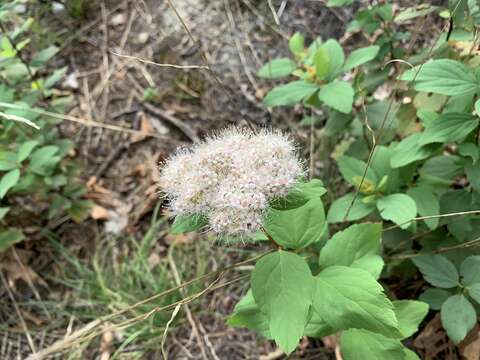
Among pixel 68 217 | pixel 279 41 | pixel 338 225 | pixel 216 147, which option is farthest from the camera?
pixel 279 41

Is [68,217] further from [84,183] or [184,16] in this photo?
[184,16]

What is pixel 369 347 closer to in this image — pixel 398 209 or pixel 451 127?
pixel 398 209

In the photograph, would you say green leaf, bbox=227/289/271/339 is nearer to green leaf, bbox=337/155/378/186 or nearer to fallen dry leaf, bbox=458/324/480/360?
green leaf, bbox=337/155/378/186

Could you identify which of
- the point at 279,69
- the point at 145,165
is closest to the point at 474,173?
the point at 279,69

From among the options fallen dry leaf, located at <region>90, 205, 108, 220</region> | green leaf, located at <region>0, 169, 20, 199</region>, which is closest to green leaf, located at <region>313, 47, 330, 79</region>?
green leaf, located at <region>0, 169, 20, 199</region>

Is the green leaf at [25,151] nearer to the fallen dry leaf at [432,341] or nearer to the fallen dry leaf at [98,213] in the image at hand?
the fallen dry leaf at [98,213]

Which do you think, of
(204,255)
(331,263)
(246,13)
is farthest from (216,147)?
(246,13)
